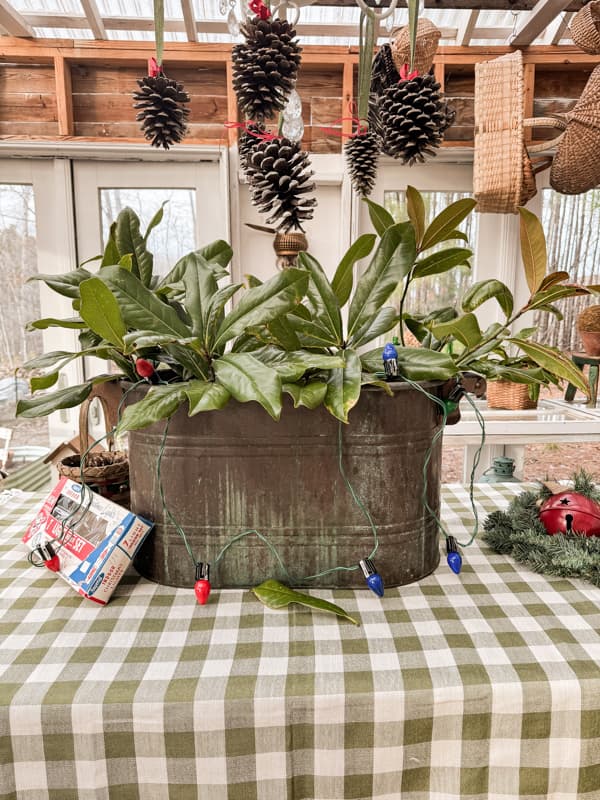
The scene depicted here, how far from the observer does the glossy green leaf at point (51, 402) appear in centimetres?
61

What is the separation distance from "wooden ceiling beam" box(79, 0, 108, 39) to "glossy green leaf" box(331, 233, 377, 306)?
206 centimetres

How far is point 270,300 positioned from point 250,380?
90 mm

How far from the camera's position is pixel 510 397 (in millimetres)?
2176

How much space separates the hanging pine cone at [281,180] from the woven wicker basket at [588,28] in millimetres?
1759

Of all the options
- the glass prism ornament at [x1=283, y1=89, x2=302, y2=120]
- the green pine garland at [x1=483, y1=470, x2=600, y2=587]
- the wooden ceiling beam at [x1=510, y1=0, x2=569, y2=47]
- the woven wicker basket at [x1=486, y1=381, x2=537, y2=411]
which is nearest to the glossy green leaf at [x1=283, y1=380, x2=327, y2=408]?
the green pine garland at [x1=483, y1=470, x2=600, y2=587]

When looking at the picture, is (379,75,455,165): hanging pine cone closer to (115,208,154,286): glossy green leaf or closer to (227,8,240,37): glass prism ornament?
(115,208,154,286): glossy green leaf

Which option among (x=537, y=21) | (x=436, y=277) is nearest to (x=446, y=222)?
(x=537, y=21)

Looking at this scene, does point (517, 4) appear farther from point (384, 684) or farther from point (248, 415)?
point (384, 684)

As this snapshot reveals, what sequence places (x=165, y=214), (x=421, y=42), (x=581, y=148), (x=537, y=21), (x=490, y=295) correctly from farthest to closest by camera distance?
1. (x=165, y=214)
2. (x=537, y=21)
3. (x=581, y=148)
4. (x=421, y=42)
5. (x=490, y=295)

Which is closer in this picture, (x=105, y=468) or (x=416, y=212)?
(x=416, y=212)

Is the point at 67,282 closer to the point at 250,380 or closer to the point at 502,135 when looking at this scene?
the point at 250,380

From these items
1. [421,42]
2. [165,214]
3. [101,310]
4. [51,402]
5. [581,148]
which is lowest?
[51,402]

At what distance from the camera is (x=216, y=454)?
0.61 m

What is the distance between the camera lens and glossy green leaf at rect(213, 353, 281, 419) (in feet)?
1.59
